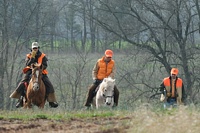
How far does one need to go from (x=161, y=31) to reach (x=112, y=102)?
20823 millimetres

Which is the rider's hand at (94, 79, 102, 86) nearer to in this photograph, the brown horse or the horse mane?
the horse mane

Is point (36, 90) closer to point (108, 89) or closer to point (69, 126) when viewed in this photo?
point (108, 89)

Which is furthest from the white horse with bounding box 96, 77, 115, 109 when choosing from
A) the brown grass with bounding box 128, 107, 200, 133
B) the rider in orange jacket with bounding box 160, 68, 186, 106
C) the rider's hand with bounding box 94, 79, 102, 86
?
the brown grass with bounding box 128, 107, 200, 133

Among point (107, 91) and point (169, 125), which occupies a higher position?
point (107, 91)

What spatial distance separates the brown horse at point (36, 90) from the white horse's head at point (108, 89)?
71.7 inches

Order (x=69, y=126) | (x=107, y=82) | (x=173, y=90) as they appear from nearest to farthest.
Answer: (x=69, y=126)
(x=107, y=82)
(x=173, y=90)

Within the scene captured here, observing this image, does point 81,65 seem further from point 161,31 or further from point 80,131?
point 80,131

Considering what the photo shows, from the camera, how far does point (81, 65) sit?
156 feet

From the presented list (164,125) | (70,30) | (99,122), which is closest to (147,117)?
(164,125)

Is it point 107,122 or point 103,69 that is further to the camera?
point 103,69

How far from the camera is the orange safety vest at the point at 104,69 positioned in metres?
22.2

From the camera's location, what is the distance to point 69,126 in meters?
13.5

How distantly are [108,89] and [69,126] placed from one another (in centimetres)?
762

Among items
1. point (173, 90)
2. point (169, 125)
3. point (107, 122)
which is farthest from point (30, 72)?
point (169, 125)
